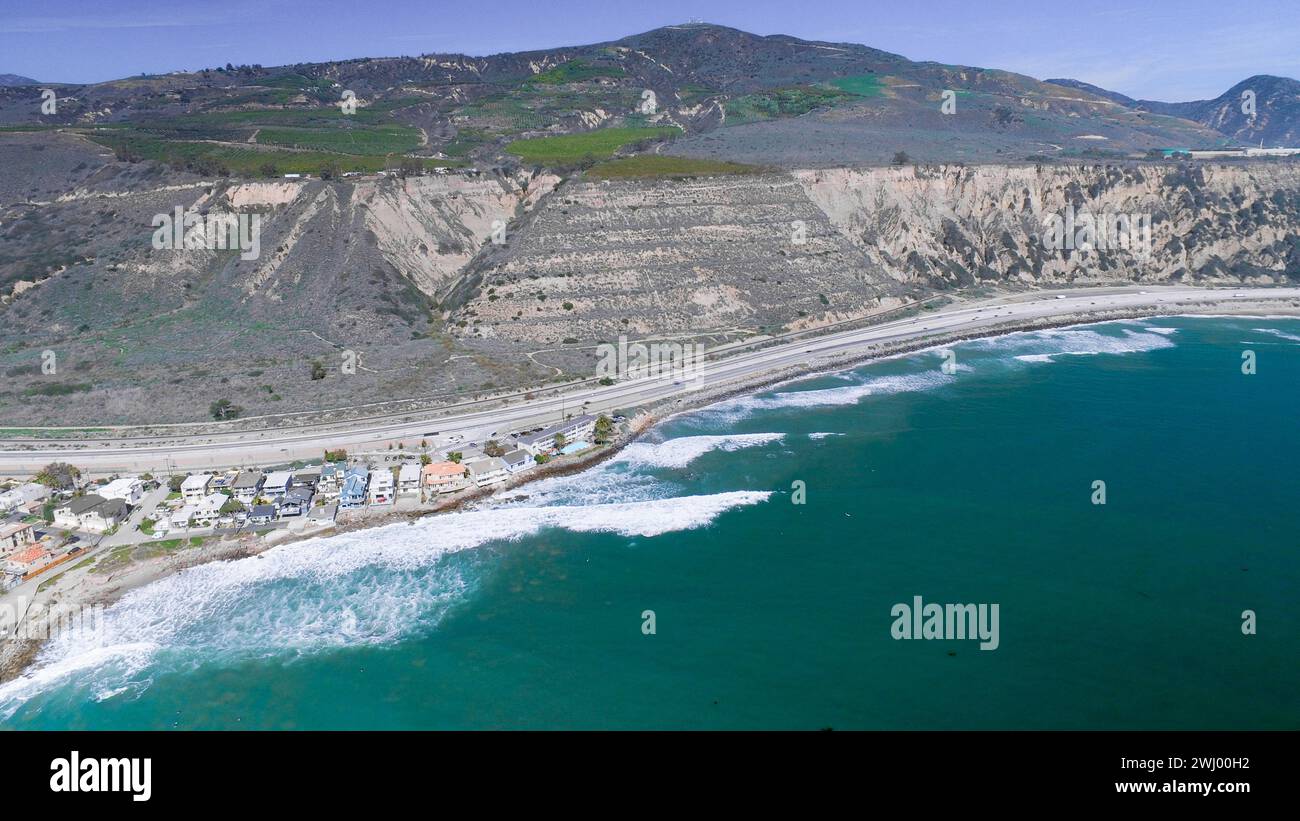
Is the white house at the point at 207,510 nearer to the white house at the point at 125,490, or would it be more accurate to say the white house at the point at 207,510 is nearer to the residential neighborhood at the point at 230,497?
the residential neighborhood at the point at 230,497

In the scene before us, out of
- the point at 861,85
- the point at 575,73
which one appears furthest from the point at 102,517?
the point at 861,85

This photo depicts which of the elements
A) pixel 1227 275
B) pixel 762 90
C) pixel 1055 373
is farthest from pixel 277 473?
pixel 762 90

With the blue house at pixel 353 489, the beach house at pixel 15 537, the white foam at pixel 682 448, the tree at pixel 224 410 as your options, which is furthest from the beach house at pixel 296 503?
the white foam at pixel 682 448

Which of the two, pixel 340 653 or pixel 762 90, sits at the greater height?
pixel 762 90

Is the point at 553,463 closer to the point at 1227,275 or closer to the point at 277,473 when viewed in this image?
the point at 277,473

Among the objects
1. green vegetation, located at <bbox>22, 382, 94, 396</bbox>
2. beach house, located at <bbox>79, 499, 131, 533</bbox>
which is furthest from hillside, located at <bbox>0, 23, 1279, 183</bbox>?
beach house, located at <bbox>79, 499, 131, 533</bbox>
